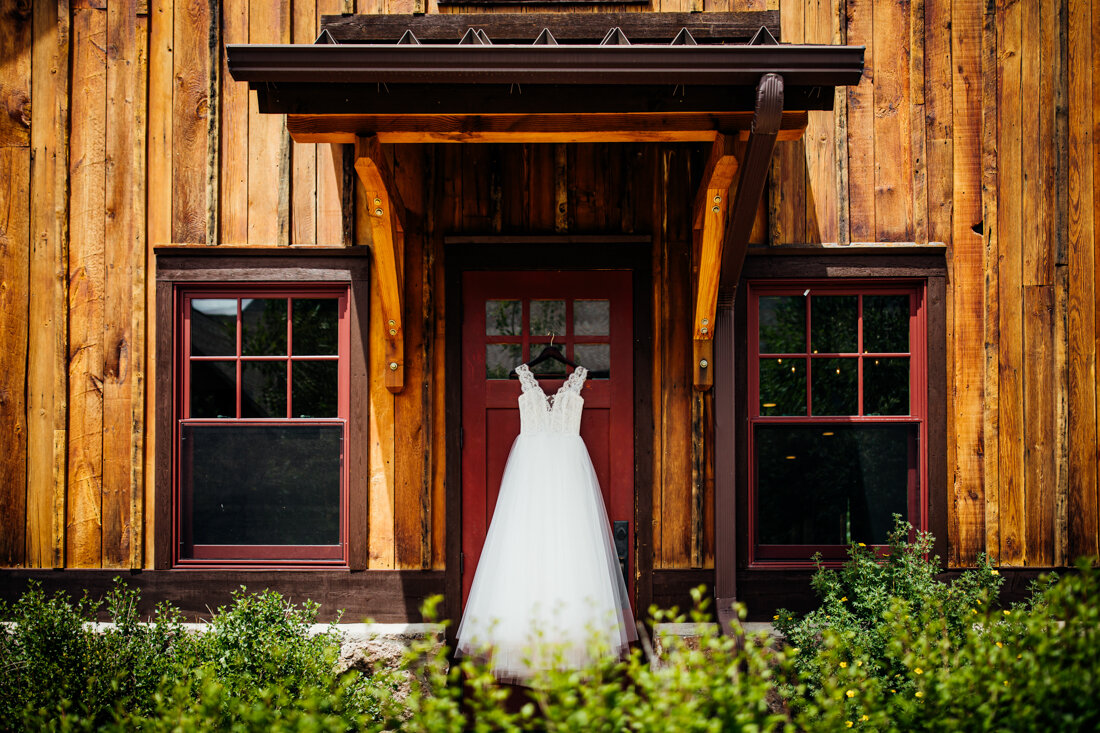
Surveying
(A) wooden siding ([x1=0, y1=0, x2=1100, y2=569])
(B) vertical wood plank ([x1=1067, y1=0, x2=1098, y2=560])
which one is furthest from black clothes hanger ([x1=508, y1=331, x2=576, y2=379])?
(B) vertical wood plank ([x1=1067, y1=0, x2=1098, y2=560])

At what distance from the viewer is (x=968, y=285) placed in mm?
3729

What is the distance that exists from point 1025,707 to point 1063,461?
2328 millimetres

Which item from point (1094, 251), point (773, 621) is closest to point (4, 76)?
point (773, 621)

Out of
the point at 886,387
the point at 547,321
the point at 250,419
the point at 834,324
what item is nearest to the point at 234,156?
the point at 250,419

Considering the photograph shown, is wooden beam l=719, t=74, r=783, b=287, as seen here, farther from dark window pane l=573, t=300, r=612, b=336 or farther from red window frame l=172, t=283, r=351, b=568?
red window frame l=172, t=283, r=351, b=568

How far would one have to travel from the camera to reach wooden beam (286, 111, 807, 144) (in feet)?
9.76

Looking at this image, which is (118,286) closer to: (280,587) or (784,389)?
(280,587)

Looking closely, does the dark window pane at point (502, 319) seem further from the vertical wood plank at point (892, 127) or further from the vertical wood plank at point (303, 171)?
the vertical wood plank at point (892, 127)

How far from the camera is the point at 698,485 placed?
369 cm

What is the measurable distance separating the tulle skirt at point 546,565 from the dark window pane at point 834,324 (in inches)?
59.5

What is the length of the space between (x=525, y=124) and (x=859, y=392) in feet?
7.83

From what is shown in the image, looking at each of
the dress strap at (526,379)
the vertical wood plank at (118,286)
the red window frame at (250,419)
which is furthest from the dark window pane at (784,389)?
the vertical wood plank at (118,286)

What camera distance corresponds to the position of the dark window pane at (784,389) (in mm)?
3764

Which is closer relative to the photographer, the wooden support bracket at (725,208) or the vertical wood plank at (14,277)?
the wooden support bracket at (725,208)
